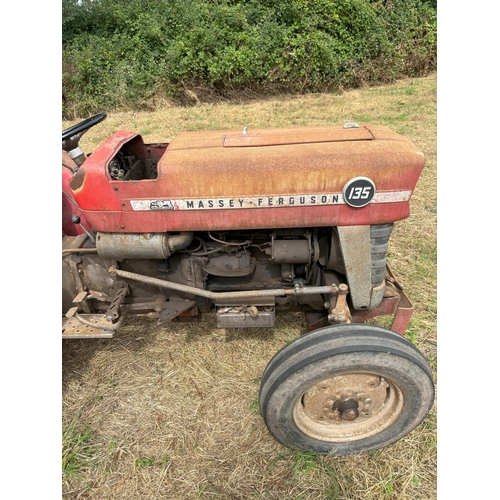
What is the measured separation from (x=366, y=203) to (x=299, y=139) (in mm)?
509

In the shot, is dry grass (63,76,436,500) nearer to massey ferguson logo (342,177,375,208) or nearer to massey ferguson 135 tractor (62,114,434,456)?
massey ferguson 135 tractor (62,114,434,456)

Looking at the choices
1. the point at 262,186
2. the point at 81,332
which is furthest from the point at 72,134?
the point at 262,186

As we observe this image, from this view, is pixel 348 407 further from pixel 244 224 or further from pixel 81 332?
pixel 81 332

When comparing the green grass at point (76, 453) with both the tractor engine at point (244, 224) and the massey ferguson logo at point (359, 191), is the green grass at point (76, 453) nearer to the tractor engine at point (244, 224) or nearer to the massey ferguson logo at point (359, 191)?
the tractor engine at point (244, 224)

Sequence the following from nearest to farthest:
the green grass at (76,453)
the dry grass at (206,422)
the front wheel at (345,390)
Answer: the front wheel at (345,390) < the dry grass at (206,422) < the green grass at (76,453)

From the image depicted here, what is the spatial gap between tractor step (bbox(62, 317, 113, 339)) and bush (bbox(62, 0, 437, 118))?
25.3 ft

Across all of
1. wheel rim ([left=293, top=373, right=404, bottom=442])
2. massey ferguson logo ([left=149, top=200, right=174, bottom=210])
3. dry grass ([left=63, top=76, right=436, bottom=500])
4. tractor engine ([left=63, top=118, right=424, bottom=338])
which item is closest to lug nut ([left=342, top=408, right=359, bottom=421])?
wheel rim ([left=293, top=373, right=404, bottom=442])

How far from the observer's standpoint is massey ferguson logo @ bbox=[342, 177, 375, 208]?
1772 millimetres

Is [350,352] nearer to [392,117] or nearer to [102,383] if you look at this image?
[102,383]

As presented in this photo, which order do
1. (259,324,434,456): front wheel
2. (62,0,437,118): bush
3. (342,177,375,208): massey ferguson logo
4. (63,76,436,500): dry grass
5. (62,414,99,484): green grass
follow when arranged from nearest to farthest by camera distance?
(259,324,434,456): front wheel
(342,177,375,208): massey ferguson logo
(63,76,436,500): dry grass
(62,414,99,484): green grass
(62,0,437,118): bush

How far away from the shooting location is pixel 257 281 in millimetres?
2262

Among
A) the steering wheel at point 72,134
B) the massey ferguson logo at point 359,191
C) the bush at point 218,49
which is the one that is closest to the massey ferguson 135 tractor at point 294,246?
the massey ferguson logo at point 359,191

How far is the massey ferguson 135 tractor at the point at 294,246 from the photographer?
1.69m

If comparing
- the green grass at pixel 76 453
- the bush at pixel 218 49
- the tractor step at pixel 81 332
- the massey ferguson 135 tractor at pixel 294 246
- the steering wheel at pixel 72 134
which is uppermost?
the bush at pixel 218 49
